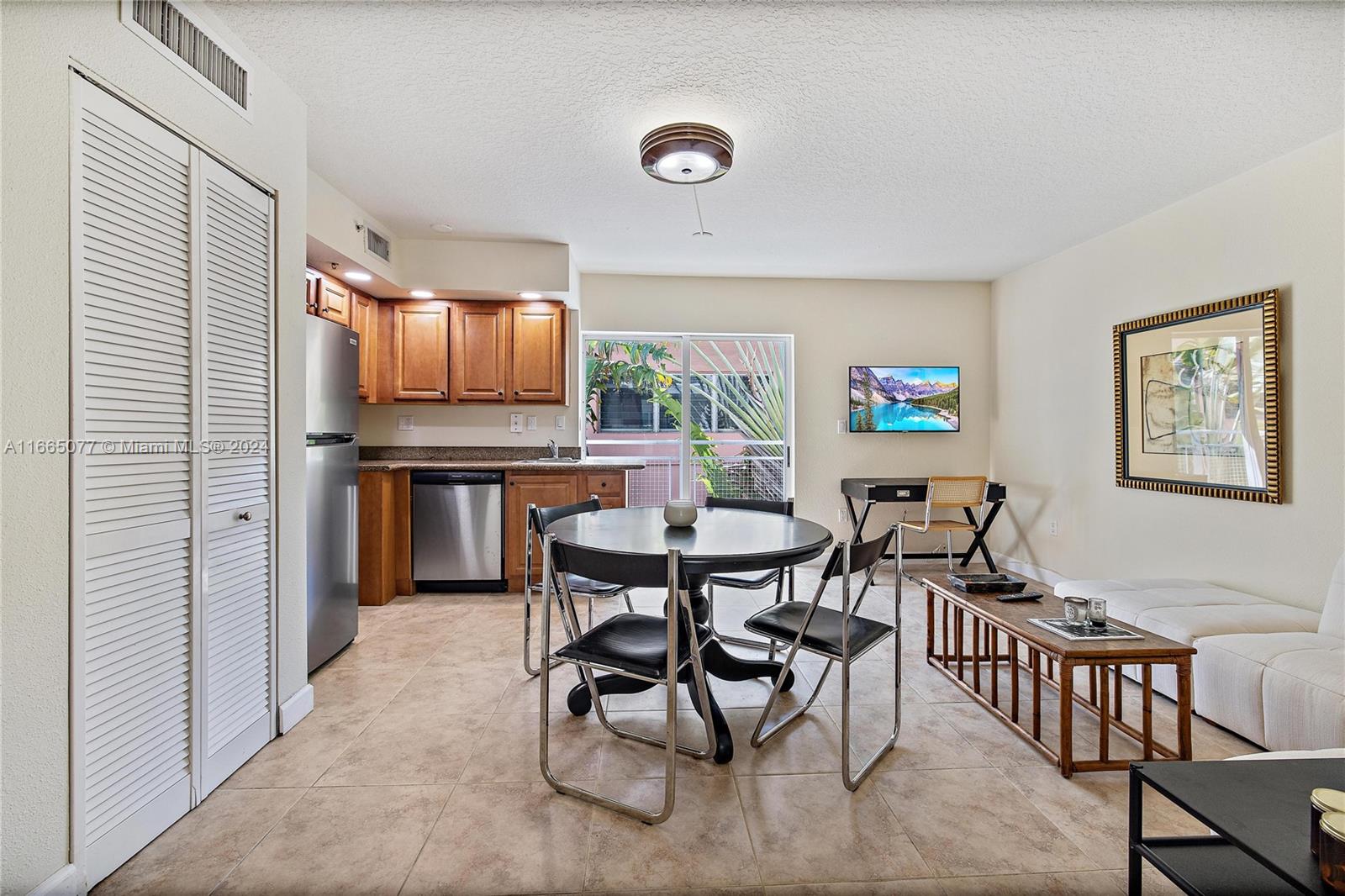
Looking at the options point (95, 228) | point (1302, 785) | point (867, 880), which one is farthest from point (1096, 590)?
point (95, 228)

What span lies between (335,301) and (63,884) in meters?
3.24

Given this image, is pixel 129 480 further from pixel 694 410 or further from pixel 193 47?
pixel 694 410

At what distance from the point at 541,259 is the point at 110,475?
3157mm

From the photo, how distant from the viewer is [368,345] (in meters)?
4.44

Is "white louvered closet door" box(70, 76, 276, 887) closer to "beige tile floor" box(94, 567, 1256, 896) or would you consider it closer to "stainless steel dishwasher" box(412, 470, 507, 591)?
"beige tile floor" box(94, 567, 1256, 896)

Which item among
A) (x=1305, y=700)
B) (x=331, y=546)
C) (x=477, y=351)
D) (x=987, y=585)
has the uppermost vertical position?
(x=477, y=351)

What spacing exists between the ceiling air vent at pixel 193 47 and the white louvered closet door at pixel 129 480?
9.6 inches

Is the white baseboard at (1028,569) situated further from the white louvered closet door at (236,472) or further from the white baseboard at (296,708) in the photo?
the white louvered closet door at (236,472)

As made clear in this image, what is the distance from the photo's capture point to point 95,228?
4.98ft

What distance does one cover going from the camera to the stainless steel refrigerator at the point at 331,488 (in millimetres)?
2842

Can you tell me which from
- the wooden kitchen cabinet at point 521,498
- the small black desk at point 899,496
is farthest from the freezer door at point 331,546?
the small black desk at point 899,496

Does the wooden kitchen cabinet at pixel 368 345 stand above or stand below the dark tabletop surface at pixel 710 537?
above

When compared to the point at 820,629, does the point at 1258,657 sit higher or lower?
lower

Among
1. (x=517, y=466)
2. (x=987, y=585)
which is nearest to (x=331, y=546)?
(x=517, y=466)
